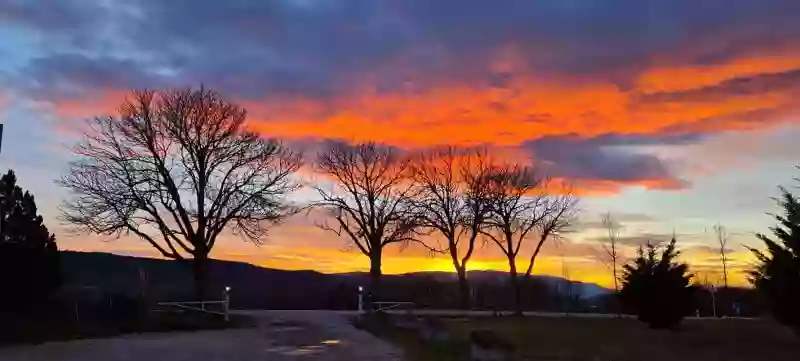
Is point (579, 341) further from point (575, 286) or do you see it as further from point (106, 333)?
point (575, 286)

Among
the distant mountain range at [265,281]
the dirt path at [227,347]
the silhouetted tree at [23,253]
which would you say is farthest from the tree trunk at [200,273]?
the dirt path at [227,347]

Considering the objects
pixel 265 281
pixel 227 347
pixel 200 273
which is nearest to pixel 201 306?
pixel 200 273

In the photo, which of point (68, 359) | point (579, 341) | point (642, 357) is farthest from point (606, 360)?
point (68, 359)

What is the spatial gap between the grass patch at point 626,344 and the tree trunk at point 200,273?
13077 millimetres

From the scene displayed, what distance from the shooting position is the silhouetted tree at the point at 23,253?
25.5 metres

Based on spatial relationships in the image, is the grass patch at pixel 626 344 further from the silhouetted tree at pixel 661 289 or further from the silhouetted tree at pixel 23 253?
the silhouetted tree at pixel 23 253

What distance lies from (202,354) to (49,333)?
24.7 ft

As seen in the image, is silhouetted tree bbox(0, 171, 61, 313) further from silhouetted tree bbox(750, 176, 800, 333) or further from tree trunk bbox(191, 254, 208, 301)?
silhouetted tree bbox(750, 176, 800, 333)

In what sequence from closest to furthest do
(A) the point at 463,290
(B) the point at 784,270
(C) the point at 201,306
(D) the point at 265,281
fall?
(B) the point at 784,270
(C) the point at 201,306
(A) the point at 463,290
(D) the point at 265,281

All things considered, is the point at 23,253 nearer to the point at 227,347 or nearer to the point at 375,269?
the point at 227,347

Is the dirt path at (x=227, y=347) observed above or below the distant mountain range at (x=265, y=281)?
below

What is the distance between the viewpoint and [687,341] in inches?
863

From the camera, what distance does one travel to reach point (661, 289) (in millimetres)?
27656

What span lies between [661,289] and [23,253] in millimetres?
20899
